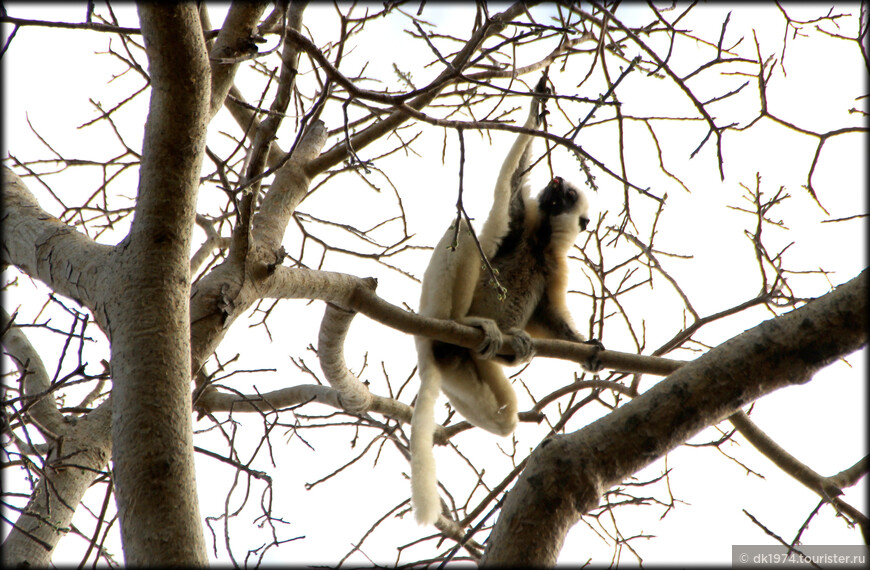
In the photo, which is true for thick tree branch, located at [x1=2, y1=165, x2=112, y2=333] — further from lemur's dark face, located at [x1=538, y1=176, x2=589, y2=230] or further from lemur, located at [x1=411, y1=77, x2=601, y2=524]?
lemur's dark face, located at [x1=538, y1=176, x2=589, y2=230]

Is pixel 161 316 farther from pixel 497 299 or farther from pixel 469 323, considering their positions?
pixel 497 299

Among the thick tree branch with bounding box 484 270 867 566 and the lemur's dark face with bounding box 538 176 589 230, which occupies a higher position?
the lemur's dark face with bounding box 538 176 589 230

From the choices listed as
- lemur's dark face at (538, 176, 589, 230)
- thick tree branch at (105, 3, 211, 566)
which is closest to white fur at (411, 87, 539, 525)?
lemur's dark face at (538, 176, 589, 230)

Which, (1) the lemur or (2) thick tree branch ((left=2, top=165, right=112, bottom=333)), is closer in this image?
(2) thick tree branch ((left=2, top=165, right=112, bottom=333))

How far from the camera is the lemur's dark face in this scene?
4762 mm

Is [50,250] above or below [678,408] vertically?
above

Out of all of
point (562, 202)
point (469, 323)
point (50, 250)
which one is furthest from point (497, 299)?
point (50, 250)

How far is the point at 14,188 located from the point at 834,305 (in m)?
3.10

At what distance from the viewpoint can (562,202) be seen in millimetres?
4801

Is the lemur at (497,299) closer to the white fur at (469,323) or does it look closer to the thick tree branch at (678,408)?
the white fur at (469,323)

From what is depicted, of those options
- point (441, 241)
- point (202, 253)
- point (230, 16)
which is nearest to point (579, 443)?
point (230, 16)

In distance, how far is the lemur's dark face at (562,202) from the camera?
4762mm

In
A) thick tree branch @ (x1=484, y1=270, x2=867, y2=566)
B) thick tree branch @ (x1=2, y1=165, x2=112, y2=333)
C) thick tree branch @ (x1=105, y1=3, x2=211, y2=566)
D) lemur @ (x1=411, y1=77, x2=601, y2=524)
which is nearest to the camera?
thick tree branch @ (x1=484, y1=270, x2=867, y2=566)

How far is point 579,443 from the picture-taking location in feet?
4.88
